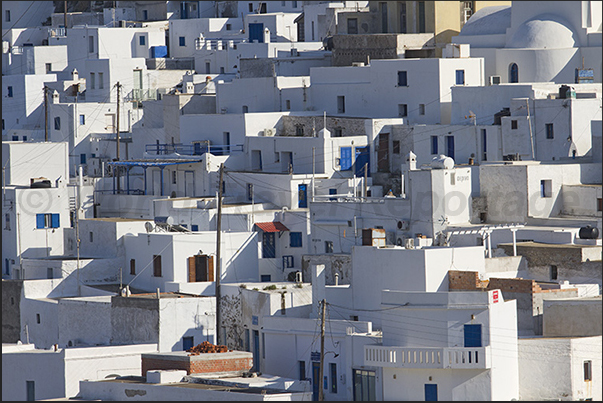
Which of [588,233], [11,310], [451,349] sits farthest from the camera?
[11,310]

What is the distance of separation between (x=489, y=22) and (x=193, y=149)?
33.1ft

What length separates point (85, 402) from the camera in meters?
34.9

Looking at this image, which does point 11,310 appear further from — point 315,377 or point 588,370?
point 588,370

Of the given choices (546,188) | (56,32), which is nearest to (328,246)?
(546,188)

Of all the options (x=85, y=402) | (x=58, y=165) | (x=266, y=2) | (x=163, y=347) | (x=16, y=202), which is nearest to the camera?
(x=85, y=402)

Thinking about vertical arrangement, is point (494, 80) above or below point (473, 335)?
above

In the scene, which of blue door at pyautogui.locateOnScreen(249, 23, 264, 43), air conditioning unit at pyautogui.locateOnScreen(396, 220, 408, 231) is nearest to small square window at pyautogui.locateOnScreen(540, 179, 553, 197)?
air conditioning unit at pyautogui.locateOnScreen(396, 220, 408, 231)

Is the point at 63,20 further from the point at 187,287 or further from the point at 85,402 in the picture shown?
the point at 85,402

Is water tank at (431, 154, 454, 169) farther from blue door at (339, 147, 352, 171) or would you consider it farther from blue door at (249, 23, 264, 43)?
blue door at (249, 23, 264, 43)

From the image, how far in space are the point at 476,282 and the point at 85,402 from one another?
853 centimetres

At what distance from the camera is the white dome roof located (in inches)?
2106

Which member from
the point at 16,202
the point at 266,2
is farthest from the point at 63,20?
the point at 16,202

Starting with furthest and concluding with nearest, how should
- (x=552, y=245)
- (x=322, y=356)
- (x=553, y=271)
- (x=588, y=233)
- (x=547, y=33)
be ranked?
(x=547, y=33) < (x=552, y=245) < (x=588, y=233) < (x=553, y=271) < (x=322, y=356)

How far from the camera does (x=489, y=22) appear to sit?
53938 millimetres
